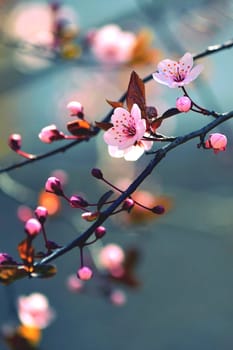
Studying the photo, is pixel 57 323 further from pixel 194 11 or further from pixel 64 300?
pixel 194 11

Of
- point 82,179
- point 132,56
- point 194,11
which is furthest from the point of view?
point 82,179

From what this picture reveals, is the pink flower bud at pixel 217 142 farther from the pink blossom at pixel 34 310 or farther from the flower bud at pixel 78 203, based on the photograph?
the pink blossom at pixel 34 310

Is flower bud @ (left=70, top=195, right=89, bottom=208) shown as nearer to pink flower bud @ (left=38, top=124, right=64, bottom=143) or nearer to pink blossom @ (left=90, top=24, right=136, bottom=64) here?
pink flower bud @ (left=38, top=124, right=64, bottom=143)

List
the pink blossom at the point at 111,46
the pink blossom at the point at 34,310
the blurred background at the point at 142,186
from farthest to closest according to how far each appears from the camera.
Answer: the blurred background at the point at 142,186
the pink blossom at the point at 111,46
the pink blossom at the point at 34,310

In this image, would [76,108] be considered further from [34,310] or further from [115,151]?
[34,310]

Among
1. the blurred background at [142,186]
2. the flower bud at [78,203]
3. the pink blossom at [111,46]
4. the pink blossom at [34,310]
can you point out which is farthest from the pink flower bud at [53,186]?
the pink blossom at [111,46]

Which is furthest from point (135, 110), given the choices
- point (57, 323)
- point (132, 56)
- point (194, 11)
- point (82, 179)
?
point (82, 179)

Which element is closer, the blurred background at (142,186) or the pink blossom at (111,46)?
the pink blossom at (111,46)
